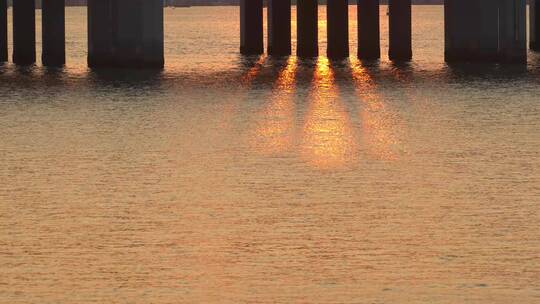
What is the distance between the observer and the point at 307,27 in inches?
2790

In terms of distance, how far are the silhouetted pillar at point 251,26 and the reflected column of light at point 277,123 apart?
20.7 metres

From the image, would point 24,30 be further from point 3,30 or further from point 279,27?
point 279,27

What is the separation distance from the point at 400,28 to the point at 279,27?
9108 millimetres

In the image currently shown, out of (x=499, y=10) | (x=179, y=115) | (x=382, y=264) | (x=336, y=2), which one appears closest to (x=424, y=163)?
(x=382, y=264)

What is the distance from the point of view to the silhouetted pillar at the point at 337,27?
6819cm

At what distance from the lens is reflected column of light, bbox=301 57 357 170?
1049 inches

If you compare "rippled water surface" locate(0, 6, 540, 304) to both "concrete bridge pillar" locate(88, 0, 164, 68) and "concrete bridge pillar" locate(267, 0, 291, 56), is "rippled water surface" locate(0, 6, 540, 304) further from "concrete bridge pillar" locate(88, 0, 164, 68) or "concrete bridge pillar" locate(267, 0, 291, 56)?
"concrete bridge pillar" locate(267, 0, 291, 56)

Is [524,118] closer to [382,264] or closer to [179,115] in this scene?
[179,115]

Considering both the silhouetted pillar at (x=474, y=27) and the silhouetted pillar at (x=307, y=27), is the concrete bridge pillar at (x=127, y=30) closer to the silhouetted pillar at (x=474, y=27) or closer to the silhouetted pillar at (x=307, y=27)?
the silhouetted pillar at (x=474, y=27)

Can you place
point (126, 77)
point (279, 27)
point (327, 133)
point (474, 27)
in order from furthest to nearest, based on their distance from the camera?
1. point (279, 27)
2. point (474, 27)
3. point (126, 77)
4. point (327, 133)

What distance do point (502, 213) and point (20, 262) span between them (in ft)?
20.3

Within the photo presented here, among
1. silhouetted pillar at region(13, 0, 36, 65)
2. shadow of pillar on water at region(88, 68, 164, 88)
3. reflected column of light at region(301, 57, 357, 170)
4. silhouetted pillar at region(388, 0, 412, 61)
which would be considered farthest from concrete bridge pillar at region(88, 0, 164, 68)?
silhouetted pillar at region(388, 0, 412, 61)

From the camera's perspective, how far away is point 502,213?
64.4 ft

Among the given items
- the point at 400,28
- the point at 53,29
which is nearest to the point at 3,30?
the point at 53,29
